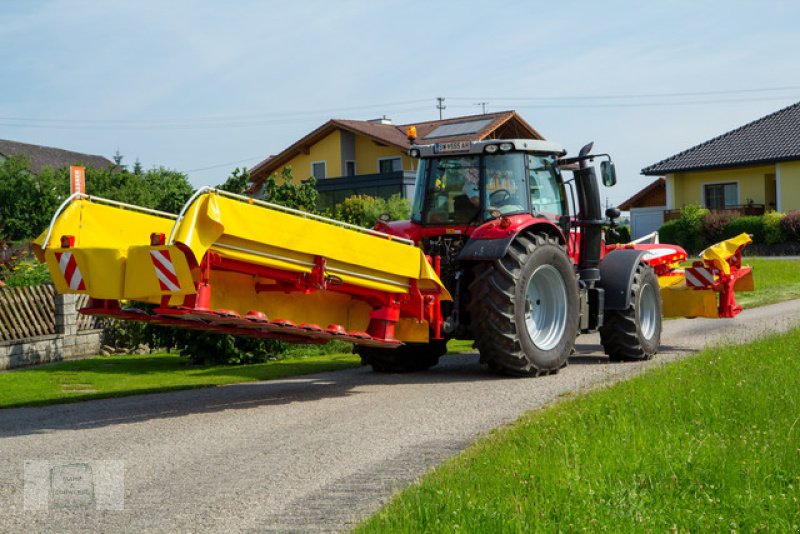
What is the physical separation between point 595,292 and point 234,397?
4555 mm

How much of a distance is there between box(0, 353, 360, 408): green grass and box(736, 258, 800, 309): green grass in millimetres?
11083

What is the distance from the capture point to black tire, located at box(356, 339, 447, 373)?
11.7 metres

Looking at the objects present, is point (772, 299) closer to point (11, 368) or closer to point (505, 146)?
point (505, 146)

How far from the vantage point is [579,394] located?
8773 mm

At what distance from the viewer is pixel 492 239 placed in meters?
10.3

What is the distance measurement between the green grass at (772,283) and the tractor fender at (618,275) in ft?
28.5

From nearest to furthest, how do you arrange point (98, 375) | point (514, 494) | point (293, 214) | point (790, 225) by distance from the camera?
1. point (514, 494)
2. point (293, 214)
3. point (98, 375)
4. point (790, 225)

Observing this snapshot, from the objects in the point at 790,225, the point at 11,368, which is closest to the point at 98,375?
the point at 11,368

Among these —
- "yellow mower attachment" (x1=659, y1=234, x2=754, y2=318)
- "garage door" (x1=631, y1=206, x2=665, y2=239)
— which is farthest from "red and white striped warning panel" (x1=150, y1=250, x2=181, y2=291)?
"garage door" (x1=631, y1=206, x2=665, y2=239)

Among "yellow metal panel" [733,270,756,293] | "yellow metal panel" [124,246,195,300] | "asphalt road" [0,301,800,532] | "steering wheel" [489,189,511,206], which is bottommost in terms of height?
"asphalt road" [0,301,800,532]

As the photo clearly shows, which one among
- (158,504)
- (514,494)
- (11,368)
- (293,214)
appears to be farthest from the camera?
(11,368)

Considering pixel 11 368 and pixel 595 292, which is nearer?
pixel 595 292

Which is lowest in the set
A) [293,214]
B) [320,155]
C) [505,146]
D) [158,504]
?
[158,504]

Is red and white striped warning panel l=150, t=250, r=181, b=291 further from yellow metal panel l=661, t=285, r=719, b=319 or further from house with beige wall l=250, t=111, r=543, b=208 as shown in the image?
house with beige wall l=250, t=111, r=543, b=208
